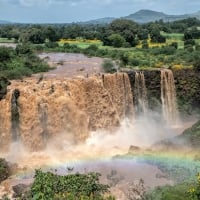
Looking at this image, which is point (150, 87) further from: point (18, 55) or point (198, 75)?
A: point (18, 55)

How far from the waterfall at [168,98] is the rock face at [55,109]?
4.28 m

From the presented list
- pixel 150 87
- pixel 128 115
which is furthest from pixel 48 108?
pixel 150 87

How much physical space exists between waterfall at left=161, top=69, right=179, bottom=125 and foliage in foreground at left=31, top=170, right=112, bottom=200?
62.7ft

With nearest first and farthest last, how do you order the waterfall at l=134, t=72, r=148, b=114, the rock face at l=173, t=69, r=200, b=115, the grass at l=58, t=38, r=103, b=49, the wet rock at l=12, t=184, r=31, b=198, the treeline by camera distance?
the wet rock at l=12, t=184, r=31, b=198
the waterfall at l=134, t=72, r=148, b=114
the rock face at l=173, t=69, r=200, b=115
the treeline
the grass at l=58, t=38, r=103, b=49

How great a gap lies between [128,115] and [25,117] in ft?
25.0

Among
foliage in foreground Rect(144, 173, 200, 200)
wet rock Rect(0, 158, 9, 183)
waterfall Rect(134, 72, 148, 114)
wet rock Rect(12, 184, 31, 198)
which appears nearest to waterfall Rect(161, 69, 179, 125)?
waterfall Rect(134, 72, 148, 114)

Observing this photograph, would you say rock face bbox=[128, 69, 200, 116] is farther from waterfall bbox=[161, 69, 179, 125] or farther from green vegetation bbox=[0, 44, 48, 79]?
green vegetation bbox=[0, 44, 48, 79]

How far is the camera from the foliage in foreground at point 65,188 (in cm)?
1520

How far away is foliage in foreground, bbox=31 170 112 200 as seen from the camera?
1520cm

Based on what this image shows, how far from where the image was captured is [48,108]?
2989 cm

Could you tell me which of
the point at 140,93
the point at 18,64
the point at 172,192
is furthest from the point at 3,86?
the point at 172,192

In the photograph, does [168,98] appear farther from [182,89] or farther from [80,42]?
[80,42]

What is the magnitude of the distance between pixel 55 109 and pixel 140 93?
7277 millimetres

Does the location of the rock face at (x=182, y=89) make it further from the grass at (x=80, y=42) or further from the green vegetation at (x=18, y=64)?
the grass at (x=80, y=42)
